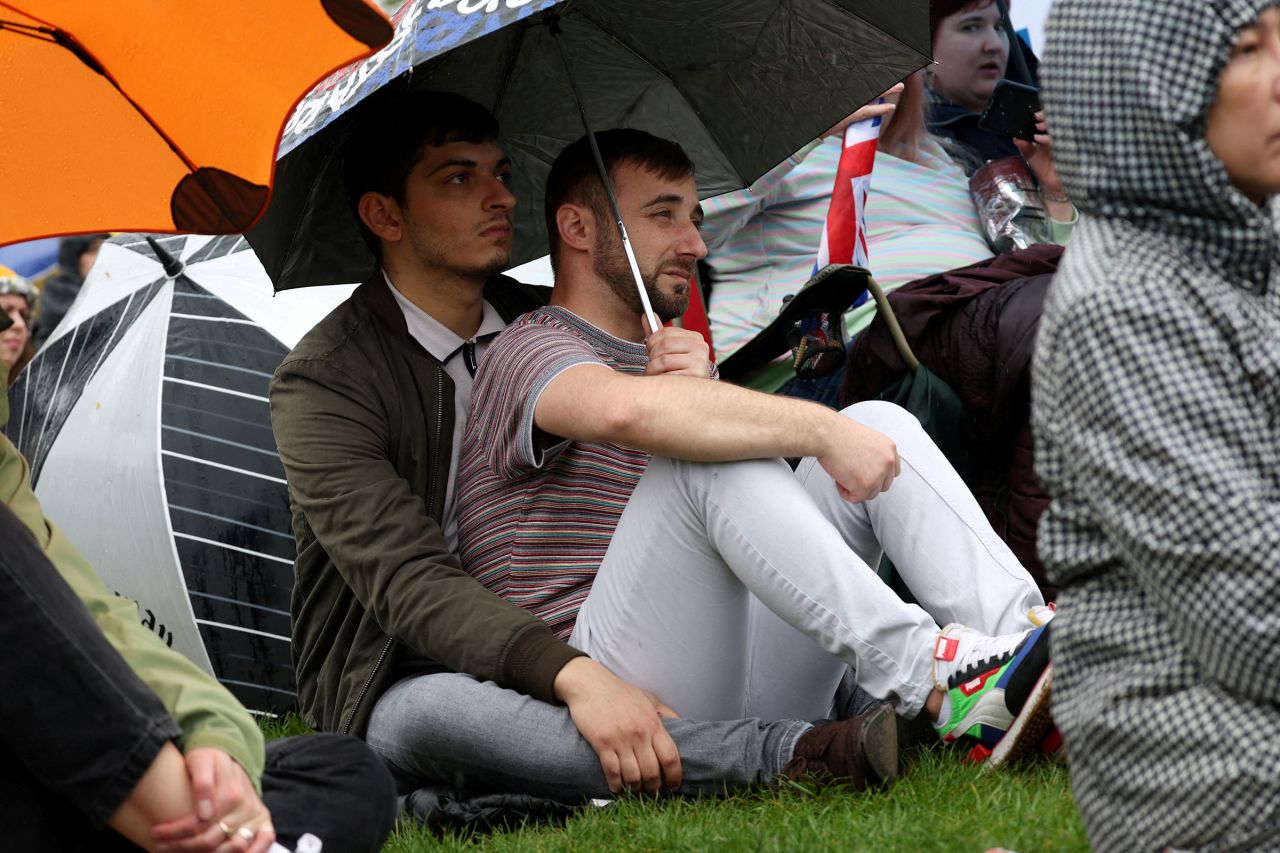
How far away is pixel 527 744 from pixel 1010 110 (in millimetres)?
2773

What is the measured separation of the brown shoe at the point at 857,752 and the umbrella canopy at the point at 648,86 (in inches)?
76.2

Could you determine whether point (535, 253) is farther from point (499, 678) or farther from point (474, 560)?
point (499, 678)

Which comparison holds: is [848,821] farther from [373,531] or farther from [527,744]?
[373,531]

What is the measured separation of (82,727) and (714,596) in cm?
151

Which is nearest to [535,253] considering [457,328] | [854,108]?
[457,328]

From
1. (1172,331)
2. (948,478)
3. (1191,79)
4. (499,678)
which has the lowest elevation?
(499,678)

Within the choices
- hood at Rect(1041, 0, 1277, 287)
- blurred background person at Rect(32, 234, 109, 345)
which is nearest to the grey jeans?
hood at Rect(1041, 0, 1277, 287)

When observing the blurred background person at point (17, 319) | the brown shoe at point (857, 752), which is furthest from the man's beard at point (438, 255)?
the blurred background person at point (17, 319)

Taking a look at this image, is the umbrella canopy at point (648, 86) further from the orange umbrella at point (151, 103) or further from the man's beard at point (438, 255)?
the orange umbrella at point (151, 103)

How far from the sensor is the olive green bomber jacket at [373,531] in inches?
135

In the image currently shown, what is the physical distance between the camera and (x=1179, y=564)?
1.88 meters

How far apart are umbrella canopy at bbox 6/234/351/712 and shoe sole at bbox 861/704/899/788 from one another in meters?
2.26

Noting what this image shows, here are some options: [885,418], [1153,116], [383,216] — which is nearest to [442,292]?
[383,216]

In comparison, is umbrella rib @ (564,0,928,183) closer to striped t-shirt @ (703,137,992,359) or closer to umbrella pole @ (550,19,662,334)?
umbrella pole @ (550,19,662,334)
